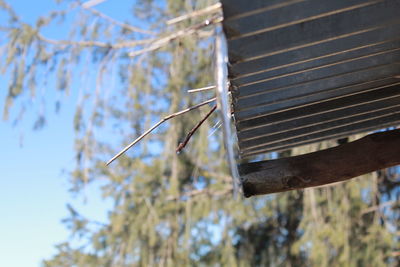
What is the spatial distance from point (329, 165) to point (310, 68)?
16.5 inches

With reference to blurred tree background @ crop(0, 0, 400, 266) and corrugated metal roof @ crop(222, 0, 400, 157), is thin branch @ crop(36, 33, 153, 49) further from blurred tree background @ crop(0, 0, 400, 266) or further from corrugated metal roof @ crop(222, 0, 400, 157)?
corrugated metal roof @ crop(222, 0, 400, 157)

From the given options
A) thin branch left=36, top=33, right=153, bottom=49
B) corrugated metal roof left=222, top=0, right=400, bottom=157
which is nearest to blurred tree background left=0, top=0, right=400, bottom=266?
thin branch left=36, top=33, right=153, bottom=49

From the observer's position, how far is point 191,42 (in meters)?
6.02

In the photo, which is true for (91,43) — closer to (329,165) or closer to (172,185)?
(172,185)

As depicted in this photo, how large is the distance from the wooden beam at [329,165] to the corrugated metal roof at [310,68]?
143 mm

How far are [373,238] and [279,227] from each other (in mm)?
1213

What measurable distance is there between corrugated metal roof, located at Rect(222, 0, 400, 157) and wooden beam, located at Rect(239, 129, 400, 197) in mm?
143

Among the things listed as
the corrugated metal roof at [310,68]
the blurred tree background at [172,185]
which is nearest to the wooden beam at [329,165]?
the corrugated metal roof at [310,68]

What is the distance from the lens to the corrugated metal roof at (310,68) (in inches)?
56.3

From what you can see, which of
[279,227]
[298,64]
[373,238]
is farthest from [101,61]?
[298,64]

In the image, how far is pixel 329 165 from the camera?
2.01 metres

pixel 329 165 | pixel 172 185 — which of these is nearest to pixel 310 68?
pixel 329 165

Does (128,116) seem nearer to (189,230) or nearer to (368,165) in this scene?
(189,230)

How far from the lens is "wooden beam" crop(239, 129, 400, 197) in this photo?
200cm
